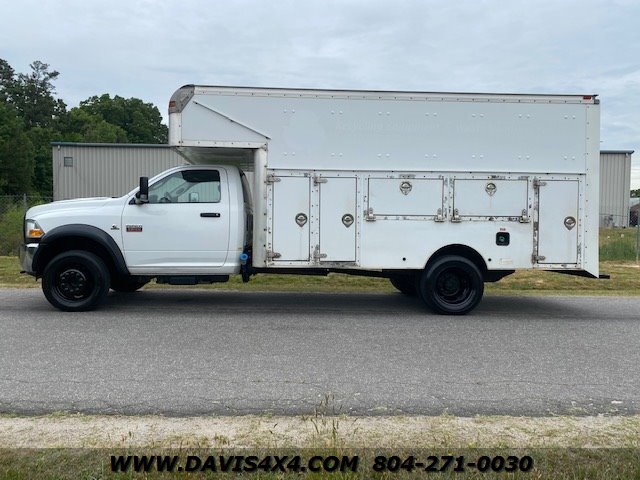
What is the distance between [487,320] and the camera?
864cm

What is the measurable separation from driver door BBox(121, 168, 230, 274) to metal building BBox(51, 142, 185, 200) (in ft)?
74.1

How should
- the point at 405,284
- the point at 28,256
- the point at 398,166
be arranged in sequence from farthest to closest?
the point at 405,284 < the point at 398,166 < the point at 28,256

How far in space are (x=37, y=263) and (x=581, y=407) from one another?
7280 mm

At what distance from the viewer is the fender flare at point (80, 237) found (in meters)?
8.35

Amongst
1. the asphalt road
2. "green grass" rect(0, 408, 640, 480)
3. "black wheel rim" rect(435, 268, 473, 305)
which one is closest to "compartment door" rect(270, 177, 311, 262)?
the asphalt road

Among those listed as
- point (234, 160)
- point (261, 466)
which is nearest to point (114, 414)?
point (261, 466)

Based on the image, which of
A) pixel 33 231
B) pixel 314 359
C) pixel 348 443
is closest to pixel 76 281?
pixel 33 231

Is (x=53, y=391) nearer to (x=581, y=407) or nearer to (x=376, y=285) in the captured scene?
(x=581, y=407)

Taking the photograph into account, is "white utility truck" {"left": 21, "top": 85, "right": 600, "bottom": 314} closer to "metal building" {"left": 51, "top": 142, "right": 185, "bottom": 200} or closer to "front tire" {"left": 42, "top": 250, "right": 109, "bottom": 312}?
"front tire" {"left": 42, "top": 250, "right": 109, "bottom": 312}

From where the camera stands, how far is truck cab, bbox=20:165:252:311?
8461 mm

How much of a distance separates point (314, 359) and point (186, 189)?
3.73 m

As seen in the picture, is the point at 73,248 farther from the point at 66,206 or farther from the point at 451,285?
the point at 451,285

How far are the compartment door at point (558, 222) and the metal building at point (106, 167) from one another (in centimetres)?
2450

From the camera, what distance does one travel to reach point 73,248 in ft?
28.5
